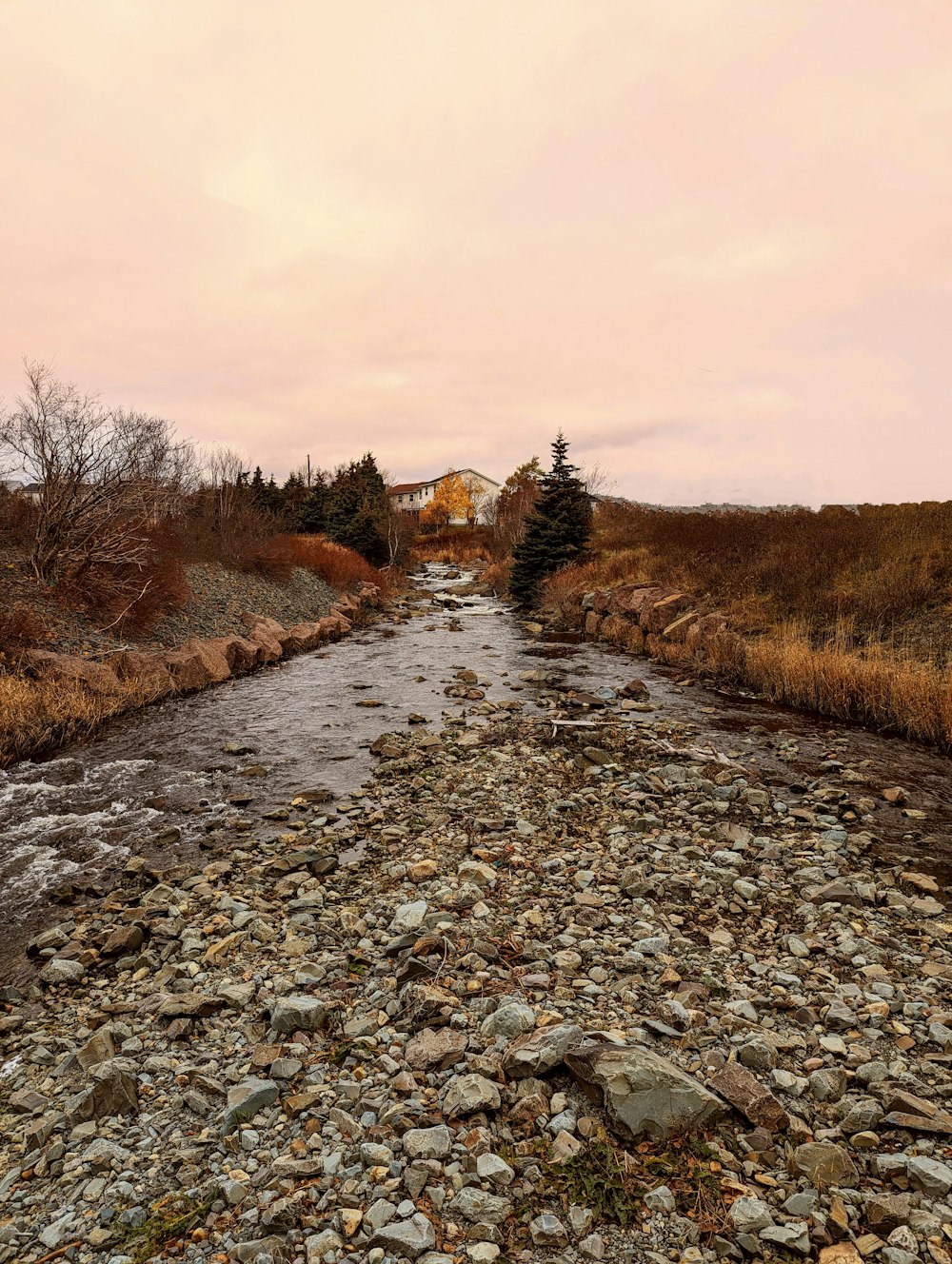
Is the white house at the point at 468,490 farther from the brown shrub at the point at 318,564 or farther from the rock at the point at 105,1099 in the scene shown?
the rock at the point at 105,1099

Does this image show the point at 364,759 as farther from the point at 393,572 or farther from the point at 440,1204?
the point at 393,572

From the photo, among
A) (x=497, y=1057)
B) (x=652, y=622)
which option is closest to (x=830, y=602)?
(x=652, y=622)

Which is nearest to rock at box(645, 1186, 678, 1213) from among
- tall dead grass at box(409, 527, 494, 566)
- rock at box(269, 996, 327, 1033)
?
rock at box(269, 996, 327, 1033)

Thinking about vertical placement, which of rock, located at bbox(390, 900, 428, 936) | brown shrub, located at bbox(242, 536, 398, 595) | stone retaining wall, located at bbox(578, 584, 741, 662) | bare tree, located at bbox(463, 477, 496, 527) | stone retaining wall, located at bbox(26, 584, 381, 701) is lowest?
rock, located at bbox(390, 900, 428, 936)

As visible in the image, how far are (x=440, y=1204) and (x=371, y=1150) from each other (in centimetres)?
52

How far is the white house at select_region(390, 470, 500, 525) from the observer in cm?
9190

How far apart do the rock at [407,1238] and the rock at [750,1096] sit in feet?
6.18

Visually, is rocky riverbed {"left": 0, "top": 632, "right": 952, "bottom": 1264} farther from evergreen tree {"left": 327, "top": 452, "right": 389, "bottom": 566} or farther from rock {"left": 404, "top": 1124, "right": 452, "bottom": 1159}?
evergreen tree {"left": 327, "top": 452, "right": 389, "bottom": 566}

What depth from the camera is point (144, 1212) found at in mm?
3369

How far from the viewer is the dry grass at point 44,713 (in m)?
12.0

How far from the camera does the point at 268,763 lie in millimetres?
11875

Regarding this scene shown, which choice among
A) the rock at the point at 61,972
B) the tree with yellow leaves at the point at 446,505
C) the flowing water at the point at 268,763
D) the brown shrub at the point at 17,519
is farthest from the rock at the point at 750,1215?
the tree with yellow leaves at the point at 446,505

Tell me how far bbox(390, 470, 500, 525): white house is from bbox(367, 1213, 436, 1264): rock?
85.5 meters

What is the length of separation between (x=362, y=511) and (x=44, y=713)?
3724cm
